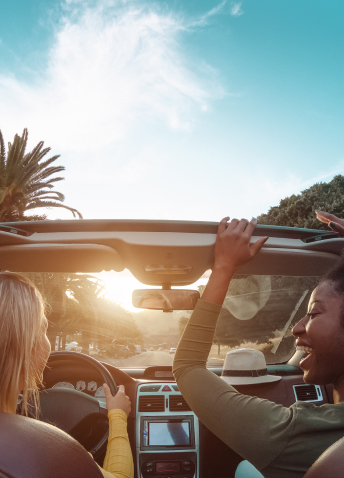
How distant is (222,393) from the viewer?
5.73ft

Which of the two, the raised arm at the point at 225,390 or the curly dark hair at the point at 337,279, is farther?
the curly dark hair at the point at 337,279

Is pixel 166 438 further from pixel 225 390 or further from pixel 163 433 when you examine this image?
pixel 225 390

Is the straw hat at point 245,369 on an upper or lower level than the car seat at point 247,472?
upper

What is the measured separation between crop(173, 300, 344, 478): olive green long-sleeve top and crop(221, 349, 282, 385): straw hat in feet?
8.97

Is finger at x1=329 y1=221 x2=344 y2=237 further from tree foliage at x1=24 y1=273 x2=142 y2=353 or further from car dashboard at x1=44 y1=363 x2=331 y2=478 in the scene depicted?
tree foliage at x1=24 y1=273 x2=142 y2=353

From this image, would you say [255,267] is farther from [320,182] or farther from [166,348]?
[320,182]

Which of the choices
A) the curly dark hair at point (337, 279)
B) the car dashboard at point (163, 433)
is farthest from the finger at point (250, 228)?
the car dashboard at point (163, 433)

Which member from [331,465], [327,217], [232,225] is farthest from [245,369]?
[331,465]

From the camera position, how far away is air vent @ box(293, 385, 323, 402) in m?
4.66

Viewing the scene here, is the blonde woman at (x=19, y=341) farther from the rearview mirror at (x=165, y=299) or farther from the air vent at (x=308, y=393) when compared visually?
the air vent at (x=308, y=393)

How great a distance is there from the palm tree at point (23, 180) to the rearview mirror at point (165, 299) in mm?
18444

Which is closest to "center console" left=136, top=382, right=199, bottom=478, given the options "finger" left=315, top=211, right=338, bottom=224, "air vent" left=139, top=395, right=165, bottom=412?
"air vent" left=139, top=395, right=165, bottom=412

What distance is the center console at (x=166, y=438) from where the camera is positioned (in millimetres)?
3936

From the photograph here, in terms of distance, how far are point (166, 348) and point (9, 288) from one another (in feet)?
12.9
